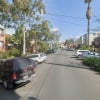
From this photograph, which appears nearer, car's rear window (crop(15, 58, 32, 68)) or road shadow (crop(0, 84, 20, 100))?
road shadow (crop(0, 84, 20, 100))

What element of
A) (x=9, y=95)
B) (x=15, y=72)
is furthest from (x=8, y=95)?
(x=15, y=72)

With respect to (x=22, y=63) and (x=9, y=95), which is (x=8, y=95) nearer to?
(x=9, y=95)

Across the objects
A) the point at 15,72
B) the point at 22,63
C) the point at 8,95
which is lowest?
the point at 8,95

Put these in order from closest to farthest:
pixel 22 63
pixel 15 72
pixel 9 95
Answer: pixel 9 95 → pixel 15 72 → pixel 22 63

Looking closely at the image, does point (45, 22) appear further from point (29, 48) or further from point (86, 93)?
point (86, 93)

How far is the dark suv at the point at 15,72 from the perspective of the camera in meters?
16.6

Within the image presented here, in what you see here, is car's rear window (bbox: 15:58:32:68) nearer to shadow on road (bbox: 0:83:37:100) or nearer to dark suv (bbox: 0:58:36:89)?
dark suv (bbox: 0:58:36:89)

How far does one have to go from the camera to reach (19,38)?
63.6 m

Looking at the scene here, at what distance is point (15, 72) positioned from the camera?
16.5 m

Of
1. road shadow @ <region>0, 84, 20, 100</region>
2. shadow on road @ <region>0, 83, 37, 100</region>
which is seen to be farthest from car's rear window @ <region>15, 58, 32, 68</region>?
road shadow @ <region>0, 84, 20, 100</region>

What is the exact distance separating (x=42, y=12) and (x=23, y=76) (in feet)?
146

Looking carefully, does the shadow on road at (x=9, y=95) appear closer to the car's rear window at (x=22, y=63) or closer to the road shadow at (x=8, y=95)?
the road shadow at (x=8, y=95)

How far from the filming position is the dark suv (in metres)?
16.6

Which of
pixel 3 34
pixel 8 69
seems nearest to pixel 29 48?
pixel 3 34
